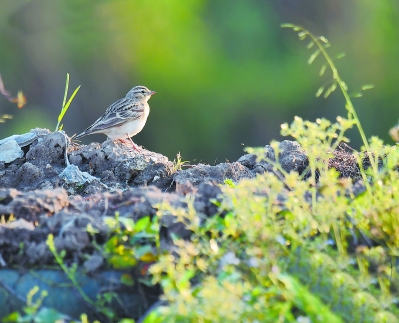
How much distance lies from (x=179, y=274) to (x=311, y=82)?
17.7 meters

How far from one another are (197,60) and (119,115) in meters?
12.1

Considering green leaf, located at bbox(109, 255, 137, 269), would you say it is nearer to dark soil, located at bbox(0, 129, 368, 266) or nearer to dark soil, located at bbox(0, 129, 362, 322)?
dark soil, located at bbox(0, 129, 362, 322)

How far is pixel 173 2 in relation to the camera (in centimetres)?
2108

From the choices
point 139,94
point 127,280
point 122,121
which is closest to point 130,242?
point 127,280

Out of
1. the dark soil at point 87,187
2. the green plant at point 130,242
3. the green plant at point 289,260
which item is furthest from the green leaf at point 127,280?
the dark soil at point 87,187

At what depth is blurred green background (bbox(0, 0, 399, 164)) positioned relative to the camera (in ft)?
65.2

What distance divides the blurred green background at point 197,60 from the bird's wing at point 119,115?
9.99 m

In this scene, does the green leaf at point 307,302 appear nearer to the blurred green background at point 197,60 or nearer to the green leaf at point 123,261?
the green leaf at point 123,261

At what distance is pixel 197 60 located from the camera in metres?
20.7

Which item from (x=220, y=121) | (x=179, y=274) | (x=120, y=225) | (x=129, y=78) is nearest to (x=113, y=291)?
(x=120, y=225)

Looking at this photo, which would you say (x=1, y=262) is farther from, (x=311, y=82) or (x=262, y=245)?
(x=311, y=82)

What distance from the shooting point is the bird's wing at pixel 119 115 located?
28.4 ft

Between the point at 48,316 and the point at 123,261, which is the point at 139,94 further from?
the point at 48,316

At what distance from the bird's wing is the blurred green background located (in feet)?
32.8
